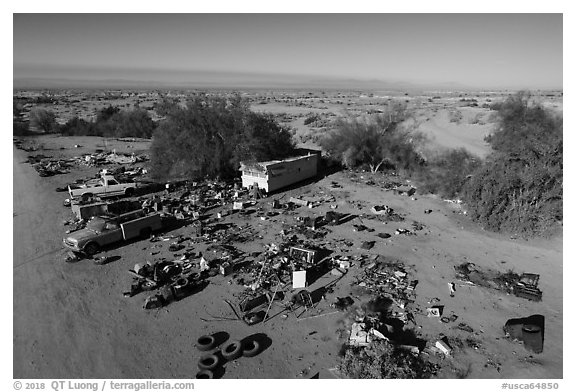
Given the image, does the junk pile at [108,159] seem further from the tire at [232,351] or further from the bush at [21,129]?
the tire at [232,351]

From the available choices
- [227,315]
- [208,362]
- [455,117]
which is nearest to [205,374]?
[208,362]

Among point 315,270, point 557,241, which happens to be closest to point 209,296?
point 315,270

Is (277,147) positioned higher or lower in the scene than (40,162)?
higher

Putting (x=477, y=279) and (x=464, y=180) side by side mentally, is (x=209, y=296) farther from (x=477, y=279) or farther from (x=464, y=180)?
(x=464, y=180)

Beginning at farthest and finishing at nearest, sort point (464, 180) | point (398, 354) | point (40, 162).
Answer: point (40, 162) → point (464, 180) → point (398, 354)

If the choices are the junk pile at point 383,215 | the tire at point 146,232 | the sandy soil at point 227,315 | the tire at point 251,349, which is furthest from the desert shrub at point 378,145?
the tire at point 251,349

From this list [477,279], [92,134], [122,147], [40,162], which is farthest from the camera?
[92,134]

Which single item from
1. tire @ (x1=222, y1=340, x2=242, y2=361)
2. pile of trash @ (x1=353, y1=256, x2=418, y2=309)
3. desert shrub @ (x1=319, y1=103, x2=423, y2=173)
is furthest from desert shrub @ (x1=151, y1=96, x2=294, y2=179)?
tire @ (x1=222, y1=340, x2=242, y2=361)

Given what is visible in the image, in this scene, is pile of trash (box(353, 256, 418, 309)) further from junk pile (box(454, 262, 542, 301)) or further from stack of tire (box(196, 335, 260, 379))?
stack of tire (box(196, 335, 260, 379))
